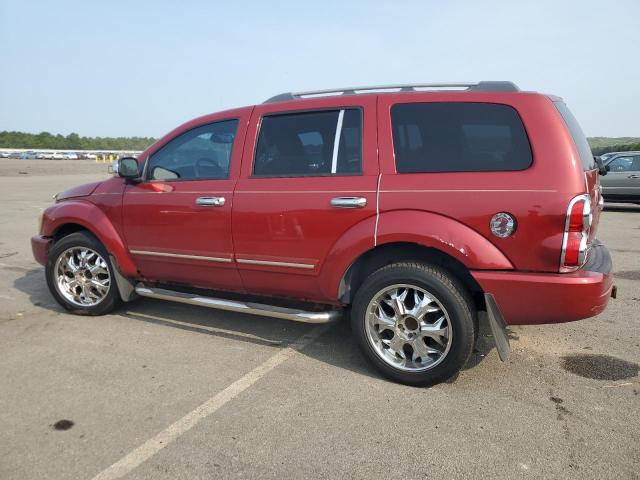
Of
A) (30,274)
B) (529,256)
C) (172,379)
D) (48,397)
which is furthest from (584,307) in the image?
(30,274)

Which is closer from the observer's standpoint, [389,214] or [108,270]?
[389,214]

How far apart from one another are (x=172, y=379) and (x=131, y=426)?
59 centimetres

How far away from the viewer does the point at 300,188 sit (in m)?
3.52

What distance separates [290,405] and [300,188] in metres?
1.50

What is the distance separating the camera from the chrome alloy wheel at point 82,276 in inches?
181

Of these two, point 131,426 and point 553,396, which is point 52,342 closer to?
point 131,426

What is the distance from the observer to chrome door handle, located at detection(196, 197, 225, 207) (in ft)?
12.5

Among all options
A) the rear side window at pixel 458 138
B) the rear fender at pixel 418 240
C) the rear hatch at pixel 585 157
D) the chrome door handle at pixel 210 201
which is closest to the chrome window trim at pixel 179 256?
the chrome door handle at pixel 210 201

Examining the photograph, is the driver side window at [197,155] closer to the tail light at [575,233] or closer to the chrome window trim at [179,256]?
the chrome window trim at [179,256]

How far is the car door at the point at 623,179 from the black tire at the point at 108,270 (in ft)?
43.9

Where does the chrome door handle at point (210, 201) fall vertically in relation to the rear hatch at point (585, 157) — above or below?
below

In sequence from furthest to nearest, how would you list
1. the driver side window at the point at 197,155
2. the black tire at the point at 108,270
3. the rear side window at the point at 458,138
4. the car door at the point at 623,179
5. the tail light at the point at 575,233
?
the car door at the point at 623,179 < the black tire at the point at 108,270 < the driver side window at the point at 197,155 < the rear side window at the point at 458,138 < the tail light at the point at 575,233

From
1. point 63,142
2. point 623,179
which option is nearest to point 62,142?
point 63,142

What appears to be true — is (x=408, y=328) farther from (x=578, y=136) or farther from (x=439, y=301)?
(x=578, y=136)
